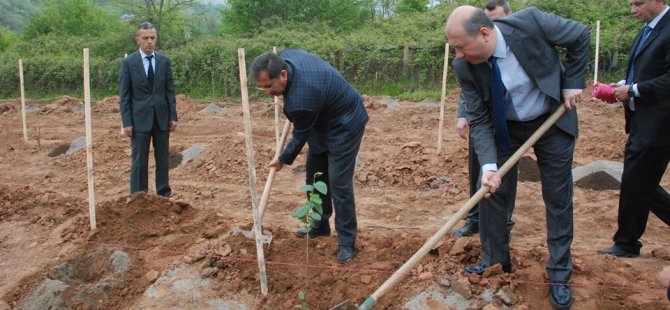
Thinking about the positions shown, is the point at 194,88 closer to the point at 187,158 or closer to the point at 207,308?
the point at 187,158

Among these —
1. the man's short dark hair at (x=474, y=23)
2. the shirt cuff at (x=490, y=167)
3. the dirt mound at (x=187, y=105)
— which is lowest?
the dirt mound at (x=187, y=105)

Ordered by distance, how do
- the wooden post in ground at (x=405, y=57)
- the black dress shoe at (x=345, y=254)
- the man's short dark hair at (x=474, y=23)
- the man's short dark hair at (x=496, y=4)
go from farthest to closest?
the wooden post in ground at (x=405, y=57) < the man's short dark hair at (x=496, y=4) < the black dress shoe at (x=345, y=254) < the man's short dark hair at (x=474, y=23)

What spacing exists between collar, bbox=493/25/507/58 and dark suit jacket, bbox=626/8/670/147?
1.28 metres

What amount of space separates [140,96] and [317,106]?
8.87 ft

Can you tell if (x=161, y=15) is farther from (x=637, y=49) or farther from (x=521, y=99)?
(x=521, y=99)

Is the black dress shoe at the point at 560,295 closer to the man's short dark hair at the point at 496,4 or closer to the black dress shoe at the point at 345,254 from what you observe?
the black dress shoe at the point at 345,254

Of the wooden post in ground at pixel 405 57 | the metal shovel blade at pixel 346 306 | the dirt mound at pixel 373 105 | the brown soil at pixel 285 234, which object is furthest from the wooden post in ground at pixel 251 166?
the wooden post in ground at pixel 405 57

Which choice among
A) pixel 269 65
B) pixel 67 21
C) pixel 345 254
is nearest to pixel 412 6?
pixel 67 21

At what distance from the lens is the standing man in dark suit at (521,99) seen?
2941 mm

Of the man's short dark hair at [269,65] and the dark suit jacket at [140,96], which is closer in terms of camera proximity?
the man's short dark hair at [269,65]

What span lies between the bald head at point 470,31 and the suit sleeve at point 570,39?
1.12ft

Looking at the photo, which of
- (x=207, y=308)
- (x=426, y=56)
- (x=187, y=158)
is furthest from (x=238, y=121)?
(x=207, y=308)

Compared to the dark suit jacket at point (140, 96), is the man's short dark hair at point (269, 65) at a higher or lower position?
higher

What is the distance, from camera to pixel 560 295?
315 centimetres
